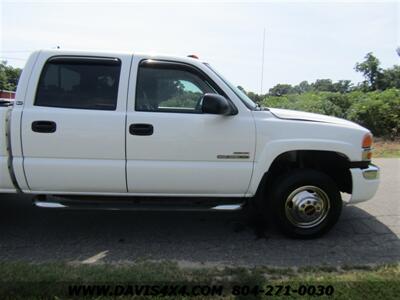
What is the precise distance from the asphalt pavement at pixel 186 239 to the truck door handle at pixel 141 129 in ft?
3.96

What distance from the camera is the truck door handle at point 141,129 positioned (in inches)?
156

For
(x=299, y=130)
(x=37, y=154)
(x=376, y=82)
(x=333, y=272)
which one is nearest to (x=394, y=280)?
(x=333, y=272)

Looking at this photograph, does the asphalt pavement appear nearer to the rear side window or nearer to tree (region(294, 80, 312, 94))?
the rear side window

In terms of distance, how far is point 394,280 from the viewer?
3.31 metres

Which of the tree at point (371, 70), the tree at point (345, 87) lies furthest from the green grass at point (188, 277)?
the tree at point (371, 70)

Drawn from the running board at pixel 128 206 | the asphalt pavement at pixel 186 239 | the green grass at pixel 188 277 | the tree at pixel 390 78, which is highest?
the tree at pixel 390 78

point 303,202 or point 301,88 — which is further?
point 301,88

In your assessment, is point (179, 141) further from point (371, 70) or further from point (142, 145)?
point (371, 70)

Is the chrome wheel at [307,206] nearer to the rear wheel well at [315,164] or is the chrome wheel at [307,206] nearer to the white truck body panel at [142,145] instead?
the rear wheel well at [315,164]

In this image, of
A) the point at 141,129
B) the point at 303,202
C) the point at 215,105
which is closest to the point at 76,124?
the point at 141,129

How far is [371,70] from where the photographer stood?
33.5m

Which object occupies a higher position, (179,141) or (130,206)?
(179,141)

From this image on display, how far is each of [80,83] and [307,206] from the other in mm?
2747

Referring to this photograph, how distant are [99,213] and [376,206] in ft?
12.8
